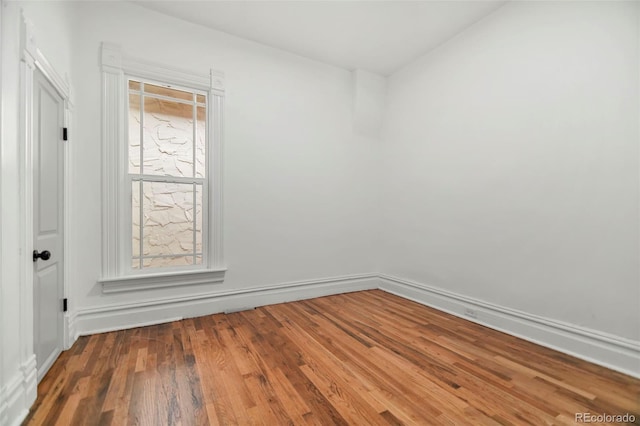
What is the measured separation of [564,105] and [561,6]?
A: 32.9 inches

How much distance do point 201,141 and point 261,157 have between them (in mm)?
687

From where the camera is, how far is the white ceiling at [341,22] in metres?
2.87

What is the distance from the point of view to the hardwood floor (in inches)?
63.4

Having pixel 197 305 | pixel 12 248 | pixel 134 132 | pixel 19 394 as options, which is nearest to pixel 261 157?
pixel 134 132

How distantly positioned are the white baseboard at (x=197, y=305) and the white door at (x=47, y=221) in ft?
1.24

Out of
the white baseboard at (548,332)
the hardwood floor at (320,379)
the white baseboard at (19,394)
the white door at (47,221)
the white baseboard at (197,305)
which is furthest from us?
the white baseboard at (197,305)

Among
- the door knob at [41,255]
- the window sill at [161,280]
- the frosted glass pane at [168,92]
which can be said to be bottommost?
the window sill at [161,280]

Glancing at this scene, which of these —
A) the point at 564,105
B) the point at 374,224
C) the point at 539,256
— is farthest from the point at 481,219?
the point at 374,224

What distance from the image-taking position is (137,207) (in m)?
2.96

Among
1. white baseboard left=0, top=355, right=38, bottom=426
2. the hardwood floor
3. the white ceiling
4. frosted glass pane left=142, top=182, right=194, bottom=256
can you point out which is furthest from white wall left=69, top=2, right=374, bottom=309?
white baseboard left=0, top=355, right=38, bottom=426

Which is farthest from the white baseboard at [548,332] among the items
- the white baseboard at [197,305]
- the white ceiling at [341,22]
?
the white ceiling at [341,22]

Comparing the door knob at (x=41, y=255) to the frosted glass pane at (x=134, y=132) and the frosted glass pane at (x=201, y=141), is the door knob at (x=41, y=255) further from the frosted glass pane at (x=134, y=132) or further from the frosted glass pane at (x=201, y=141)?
the frosted glass pane at (x=201, y=141)

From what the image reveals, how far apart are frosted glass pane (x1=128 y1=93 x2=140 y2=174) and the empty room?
21mm

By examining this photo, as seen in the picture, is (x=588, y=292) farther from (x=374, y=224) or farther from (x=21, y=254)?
(x=21, y=254)
